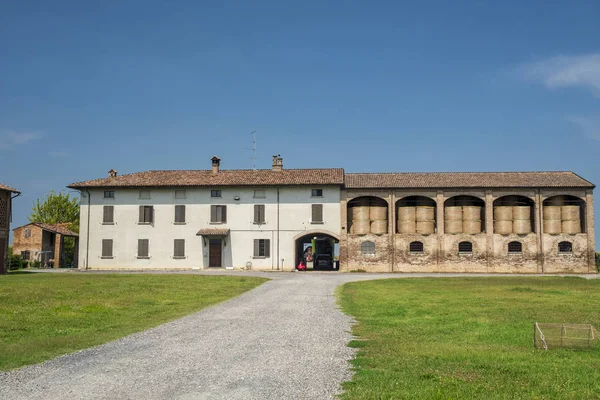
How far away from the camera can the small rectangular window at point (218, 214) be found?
5016cm

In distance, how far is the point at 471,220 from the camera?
4928 centimetres

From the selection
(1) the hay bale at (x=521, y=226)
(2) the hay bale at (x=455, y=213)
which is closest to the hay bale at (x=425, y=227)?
(2) the hay bale at (x=455, y=213)

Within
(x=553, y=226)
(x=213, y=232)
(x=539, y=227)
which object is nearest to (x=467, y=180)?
(x=539, y=227)

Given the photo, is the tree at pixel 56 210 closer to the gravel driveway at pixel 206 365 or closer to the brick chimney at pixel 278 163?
the brick chimney at pixel 278 163

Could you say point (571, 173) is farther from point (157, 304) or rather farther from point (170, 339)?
point (170, 339)

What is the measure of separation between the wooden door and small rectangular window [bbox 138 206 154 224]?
5.42 m

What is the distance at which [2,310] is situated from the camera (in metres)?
18.0

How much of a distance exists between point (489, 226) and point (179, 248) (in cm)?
2559

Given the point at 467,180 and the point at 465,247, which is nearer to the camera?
the point at 465,247

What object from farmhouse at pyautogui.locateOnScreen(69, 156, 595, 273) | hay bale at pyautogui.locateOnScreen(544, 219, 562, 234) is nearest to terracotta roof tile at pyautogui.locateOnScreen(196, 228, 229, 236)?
farmhouse at pyautogui.locateOnScreen(69, 156, 595, 273)

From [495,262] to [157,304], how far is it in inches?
1362

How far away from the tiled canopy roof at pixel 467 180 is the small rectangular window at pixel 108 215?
1984cm

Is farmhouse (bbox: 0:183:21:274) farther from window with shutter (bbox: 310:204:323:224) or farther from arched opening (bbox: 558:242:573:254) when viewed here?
arched opening (bbox: 558:242:573:254)

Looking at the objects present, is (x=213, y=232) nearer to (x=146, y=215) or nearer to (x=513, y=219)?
(x=146, y=215)
